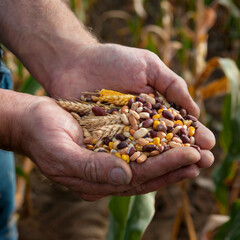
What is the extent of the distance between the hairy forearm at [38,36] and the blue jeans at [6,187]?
0.12 metres

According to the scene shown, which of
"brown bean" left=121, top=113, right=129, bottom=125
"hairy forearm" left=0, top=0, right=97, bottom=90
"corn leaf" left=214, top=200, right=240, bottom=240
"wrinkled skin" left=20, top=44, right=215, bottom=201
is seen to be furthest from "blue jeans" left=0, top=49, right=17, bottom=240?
"corn leaf" left=214, top=200, right=240, bottom=240

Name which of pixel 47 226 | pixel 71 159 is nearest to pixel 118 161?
pixel 71 159

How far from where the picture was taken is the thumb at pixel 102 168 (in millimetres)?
1013

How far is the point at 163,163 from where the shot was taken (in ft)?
3.44

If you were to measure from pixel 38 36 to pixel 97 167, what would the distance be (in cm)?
75

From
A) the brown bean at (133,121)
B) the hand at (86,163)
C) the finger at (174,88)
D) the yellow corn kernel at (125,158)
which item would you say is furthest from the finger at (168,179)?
the finger at (174,88)

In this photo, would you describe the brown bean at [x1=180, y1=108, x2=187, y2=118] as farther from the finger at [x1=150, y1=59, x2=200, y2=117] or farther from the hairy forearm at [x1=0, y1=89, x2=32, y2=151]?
the hairy forearm at [x1=0, y1=89, x2=32, y2=151]

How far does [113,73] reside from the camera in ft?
4.75

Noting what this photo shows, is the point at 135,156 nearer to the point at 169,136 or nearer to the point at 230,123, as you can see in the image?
the point at 169,136

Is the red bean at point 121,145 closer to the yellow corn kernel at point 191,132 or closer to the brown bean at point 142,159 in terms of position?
the brown bean at point 142,159

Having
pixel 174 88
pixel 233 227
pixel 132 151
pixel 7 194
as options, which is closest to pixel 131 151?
pixel 132 151

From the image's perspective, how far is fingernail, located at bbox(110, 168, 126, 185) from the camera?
1010mm

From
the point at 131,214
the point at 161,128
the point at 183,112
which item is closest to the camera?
the point at 161,128

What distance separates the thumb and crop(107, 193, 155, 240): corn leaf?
1.35 ft
